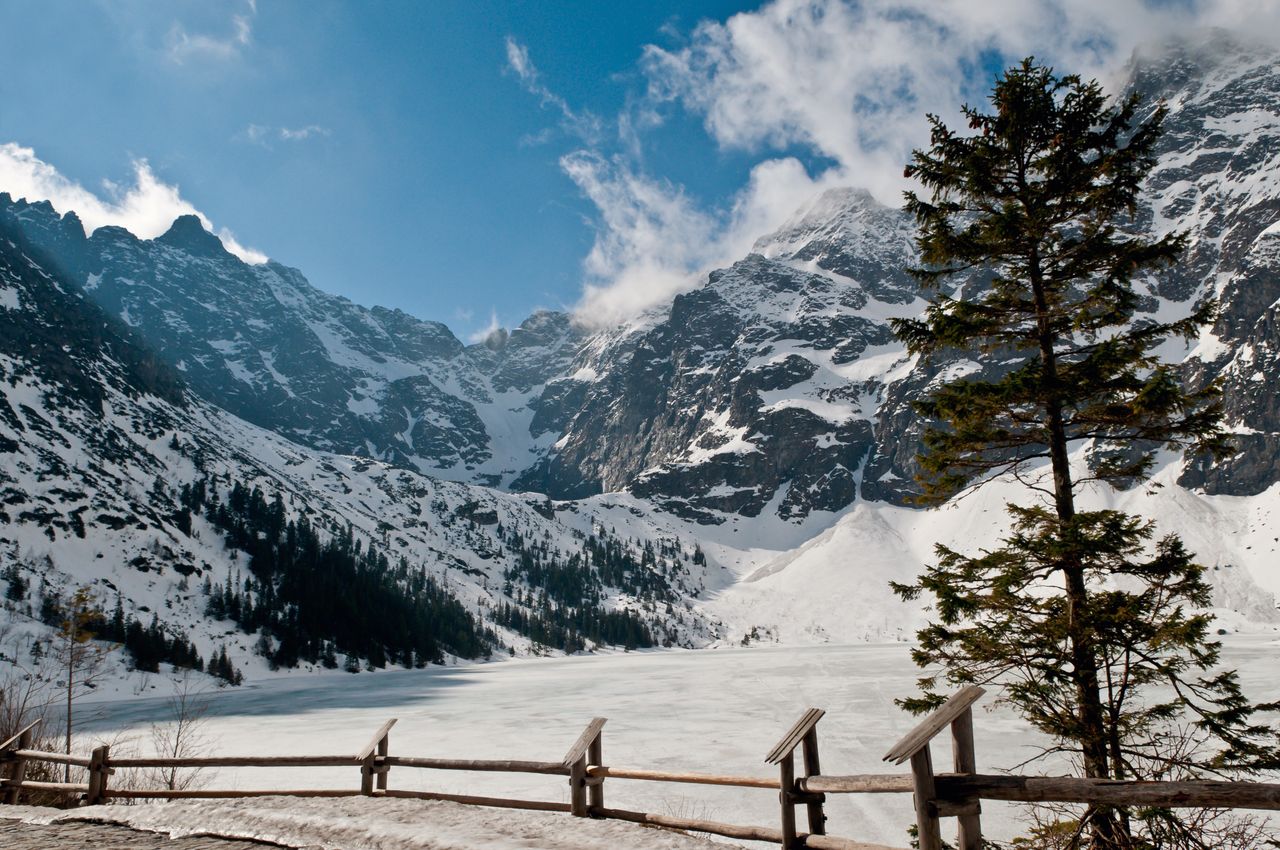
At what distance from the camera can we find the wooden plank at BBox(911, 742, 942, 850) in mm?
6711

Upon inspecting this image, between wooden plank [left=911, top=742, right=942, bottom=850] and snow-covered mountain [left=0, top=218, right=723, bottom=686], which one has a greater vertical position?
snow-covered mountain [left=0, top=218, right=723, bottom=686]

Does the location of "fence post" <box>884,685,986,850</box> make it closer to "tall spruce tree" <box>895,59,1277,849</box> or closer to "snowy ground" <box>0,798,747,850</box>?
"tall spruce tree" <box>895,59,1277,849</box>

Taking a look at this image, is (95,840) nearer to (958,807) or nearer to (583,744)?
(583,744)

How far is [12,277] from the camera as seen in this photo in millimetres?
175750

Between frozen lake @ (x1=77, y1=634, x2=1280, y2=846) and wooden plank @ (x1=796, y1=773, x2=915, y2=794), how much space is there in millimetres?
3083

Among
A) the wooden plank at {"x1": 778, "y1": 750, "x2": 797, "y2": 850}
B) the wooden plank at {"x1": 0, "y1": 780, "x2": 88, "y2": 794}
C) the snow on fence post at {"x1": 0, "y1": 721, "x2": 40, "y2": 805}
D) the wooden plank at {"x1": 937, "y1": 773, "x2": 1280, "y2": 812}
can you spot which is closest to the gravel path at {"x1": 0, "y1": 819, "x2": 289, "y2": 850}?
the wooden plank at {"x1": 0, "y1": 780, "x2": 88, "y2": 794}

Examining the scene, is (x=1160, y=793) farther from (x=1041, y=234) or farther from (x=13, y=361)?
(x=13, y=361)

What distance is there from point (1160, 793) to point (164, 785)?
2436 centimetres

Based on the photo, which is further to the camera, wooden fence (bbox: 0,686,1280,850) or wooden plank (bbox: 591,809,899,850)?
wooden plank (bbox: 591,809,899,850)

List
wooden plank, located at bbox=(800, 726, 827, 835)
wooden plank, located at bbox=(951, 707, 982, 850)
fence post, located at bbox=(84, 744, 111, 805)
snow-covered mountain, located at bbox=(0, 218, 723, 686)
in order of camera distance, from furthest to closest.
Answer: snow-covered mountain, located at bbox=(0, 218, 723, 686), fence post, located at bbox=(84, 744, 111, 805), wooden plank, located at bbox=(800, 726, 827, 835), wooden plank, located at bbox=(951, 707, 982, 850)

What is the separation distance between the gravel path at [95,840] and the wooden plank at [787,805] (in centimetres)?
706

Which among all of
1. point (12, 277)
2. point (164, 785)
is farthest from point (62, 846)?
point (12, 277)

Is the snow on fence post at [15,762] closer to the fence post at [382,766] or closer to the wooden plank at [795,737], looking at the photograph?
the fence post at [382,766]


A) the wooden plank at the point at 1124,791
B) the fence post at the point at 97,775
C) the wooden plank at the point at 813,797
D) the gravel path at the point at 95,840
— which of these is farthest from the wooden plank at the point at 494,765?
the fence post at the point at 97,775
